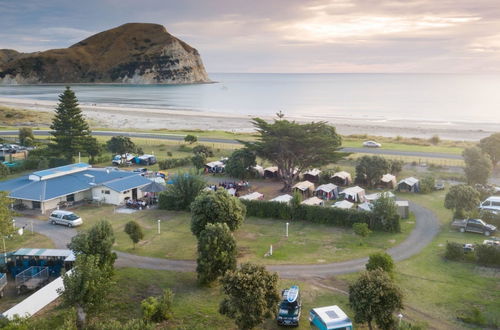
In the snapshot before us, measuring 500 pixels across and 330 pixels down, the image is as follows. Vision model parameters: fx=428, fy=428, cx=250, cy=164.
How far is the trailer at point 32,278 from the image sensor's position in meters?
22.7

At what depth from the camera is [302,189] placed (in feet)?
139

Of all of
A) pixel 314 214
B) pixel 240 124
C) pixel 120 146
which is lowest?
pixel 314 214

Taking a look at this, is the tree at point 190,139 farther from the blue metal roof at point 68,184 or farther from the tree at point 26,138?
the blue metal roof at point 68,184

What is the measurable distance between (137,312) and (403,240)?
1861 cm

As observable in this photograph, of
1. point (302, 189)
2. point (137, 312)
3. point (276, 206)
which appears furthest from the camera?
point (302, 189)

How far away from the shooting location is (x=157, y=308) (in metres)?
19.2

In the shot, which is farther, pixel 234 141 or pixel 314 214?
pixel 234 141

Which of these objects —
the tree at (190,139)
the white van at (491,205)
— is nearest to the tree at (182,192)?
the white van at (491,205)

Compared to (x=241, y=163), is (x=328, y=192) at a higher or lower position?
lower

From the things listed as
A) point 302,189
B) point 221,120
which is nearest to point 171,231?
point 302,189

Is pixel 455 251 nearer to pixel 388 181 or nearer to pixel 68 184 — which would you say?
pixel 388 181

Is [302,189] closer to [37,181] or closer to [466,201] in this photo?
[466,201]

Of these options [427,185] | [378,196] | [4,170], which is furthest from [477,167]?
[4,170]

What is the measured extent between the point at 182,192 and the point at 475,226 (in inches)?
899
